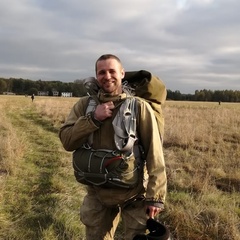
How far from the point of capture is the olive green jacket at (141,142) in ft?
8.37

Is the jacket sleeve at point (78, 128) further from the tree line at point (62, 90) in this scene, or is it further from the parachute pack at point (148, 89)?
the tree line at point (62, 90)

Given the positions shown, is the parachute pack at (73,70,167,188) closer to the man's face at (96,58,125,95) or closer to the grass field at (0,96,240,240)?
the man's face at (96,58,125,95)

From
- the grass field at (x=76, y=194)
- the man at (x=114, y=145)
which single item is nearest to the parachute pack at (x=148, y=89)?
the man at (x=114, y=145)

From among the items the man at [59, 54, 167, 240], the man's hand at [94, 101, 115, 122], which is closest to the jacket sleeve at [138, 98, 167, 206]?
the man at [59, 54, 167, 240]

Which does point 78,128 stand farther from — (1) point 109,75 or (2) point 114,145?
(1) point 109,75

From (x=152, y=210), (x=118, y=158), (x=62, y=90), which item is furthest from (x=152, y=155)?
(x=62, y=90)

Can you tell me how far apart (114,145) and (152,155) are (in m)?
0.32

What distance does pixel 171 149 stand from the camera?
9062 millimetres

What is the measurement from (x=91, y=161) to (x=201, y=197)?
286 cm

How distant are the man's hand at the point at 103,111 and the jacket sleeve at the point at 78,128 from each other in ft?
0.21

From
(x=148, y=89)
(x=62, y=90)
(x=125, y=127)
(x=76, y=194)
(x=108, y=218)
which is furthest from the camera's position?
(x=62, y=90)

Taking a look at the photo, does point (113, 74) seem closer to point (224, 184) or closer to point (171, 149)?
point (224, 184)

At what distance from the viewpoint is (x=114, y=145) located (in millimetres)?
2637

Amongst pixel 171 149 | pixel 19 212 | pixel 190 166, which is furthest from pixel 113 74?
pixel 171 149
